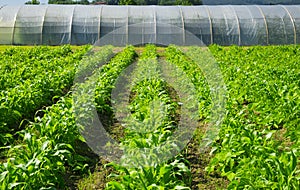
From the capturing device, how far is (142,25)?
25.9 m

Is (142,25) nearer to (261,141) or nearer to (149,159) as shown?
(261,141)

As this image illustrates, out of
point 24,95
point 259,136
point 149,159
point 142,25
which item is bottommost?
point 142,25

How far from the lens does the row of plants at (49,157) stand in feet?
13.1

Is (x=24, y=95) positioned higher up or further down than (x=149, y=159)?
further down

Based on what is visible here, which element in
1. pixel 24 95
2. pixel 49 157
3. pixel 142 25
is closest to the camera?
pixel 49 157

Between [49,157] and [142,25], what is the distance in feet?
72.2

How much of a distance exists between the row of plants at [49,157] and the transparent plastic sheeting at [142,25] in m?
18.7

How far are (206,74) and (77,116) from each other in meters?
6.25

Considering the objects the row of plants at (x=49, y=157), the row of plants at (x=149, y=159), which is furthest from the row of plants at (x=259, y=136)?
the row of plants at (x=49, y=157)

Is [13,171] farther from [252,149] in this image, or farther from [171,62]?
[171,62]

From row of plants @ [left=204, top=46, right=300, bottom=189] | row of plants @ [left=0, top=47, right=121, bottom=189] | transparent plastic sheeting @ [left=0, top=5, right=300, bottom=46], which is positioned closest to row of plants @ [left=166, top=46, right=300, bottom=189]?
row of plants @ [left=204, top=46, right=300, bottom=189]

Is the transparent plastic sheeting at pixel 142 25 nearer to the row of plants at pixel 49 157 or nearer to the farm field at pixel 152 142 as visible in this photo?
the farm field at pixel 152 142

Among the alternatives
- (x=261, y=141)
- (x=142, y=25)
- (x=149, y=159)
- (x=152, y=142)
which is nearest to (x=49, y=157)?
(x=149, y=159)

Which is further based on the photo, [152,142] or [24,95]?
[24,95]
